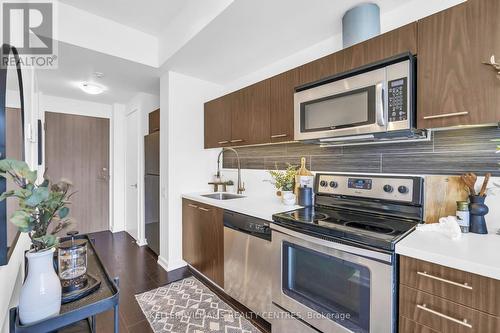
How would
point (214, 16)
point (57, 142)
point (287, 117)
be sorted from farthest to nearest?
point (57, 142) → point (287, 117) → point (214, 16)

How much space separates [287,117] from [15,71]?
173 centimetres

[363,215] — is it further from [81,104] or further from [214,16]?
[81,104]

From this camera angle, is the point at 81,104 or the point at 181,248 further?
the point at 81,104

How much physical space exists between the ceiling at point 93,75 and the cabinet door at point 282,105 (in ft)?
5.23

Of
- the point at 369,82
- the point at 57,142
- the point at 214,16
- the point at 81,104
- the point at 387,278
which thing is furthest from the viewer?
the point at 81,104

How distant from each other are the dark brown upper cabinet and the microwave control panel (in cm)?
19

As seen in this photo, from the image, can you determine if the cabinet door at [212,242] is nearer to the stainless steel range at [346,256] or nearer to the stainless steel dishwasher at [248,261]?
the stainless steel dishwasher at [248,261]

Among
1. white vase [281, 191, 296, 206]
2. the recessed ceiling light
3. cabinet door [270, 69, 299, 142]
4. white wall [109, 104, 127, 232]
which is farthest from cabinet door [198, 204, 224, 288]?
white wall [109, 104, 127, 232]

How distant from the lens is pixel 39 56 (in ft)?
7.74

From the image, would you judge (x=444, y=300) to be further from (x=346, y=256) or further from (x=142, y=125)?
(x=142, y=125)

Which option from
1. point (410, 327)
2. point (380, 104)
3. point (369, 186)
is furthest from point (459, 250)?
point (380, 104)

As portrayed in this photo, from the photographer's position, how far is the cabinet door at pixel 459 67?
41.8 inches

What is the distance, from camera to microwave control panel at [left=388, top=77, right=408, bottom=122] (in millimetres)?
1278

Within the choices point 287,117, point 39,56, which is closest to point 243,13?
point 287,117
